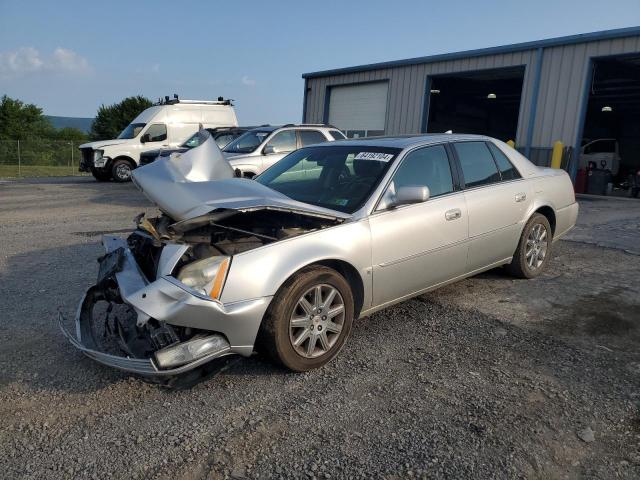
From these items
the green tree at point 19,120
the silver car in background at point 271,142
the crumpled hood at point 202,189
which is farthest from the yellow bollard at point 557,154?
the green tree at point 19,120

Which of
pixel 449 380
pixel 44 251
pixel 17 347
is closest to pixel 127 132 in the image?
pixel 44 251

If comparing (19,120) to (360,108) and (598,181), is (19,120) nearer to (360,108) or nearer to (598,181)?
(360,108)

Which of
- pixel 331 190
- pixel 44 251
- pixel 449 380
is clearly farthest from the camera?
pixel 44 251

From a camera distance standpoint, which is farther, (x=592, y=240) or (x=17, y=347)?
(x=592, y=240)

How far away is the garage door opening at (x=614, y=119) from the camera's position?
1692 cm

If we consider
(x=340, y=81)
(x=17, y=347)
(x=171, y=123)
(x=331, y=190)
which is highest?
(x=340, y=81)

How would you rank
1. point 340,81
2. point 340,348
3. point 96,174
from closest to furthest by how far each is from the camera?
point 340,348 → point 96,174 → point 340,81

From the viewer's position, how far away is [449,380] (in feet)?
10.7

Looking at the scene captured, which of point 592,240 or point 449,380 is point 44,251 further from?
point 592,240

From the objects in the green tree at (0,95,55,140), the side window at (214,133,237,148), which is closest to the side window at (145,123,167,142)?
the side window at (214,133,237,148)

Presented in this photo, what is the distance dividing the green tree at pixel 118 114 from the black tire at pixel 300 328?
61579 millimetres

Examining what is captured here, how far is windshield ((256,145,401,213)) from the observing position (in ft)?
13.0

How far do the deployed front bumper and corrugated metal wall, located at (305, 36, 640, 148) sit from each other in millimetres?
14143

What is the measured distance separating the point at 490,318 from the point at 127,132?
16342 millimetres
